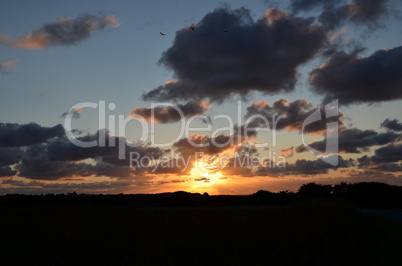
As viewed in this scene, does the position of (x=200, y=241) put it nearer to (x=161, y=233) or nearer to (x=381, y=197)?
(x=161, y=233)

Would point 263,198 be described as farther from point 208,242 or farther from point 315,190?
point 208,242

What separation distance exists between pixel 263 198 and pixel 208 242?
2348 inches

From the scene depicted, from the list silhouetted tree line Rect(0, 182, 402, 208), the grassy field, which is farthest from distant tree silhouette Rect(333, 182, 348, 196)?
the grassy field

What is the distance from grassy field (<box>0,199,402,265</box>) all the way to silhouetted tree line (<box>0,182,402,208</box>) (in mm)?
33853

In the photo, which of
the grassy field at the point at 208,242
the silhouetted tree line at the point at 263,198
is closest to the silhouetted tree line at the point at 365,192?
the silhouetted tree line at the point at 263,198

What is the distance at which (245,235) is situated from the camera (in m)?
27.3

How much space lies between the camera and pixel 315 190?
87438mm

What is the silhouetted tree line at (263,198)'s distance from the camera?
6806 cm

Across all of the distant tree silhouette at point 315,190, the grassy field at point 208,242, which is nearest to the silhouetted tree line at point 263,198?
the distant tree silhouette at point 315,190

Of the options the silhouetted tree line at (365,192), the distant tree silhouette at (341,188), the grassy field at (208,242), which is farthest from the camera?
the distant tree silhouette at (341,188)

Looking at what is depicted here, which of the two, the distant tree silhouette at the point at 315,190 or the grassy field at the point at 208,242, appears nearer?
the grassy field at the point at 208,242

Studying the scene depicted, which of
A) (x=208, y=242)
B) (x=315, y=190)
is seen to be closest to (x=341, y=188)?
(x=315, y=190)

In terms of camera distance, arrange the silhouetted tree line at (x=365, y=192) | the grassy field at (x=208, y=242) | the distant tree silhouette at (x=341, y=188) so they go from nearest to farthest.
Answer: the grassy field at (x=208, y=242) < the silhouetted tree line at (x=365, y=192) < the distant tree silhouette at (x=341, y=188)

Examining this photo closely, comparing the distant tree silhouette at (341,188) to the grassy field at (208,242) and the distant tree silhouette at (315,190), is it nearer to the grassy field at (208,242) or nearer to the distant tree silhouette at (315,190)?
the distant tree silhouette at (315,190)
